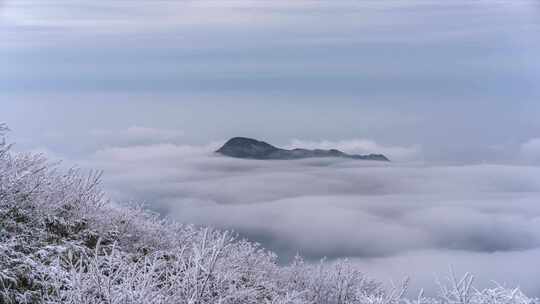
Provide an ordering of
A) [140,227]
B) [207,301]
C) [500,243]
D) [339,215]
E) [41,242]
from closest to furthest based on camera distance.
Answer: [207,301] → [41,242] → [140,227] → [500,243] → [339,215]

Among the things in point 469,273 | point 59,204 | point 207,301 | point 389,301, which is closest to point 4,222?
point 59,204

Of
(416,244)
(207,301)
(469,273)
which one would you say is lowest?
(416,244)

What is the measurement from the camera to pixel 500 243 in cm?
16100

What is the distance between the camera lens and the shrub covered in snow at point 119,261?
15.5m

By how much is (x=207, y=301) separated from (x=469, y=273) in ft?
19.4

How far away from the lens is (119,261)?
59.1ft

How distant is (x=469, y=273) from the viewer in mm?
14789

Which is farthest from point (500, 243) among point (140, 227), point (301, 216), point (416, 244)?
point (140, 227)

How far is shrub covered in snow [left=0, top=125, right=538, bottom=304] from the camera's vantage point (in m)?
15.5

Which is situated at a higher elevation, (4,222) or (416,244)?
(4,222)

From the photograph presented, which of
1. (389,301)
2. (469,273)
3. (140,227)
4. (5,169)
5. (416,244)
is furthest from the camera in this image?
(416,244)

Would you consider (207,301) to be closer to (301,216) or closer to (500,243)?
(500,243)

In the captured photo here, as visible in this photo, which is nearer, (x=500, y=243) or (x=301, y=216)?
(x=500, y=243)

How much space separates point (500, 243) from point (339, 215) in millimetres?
46930
